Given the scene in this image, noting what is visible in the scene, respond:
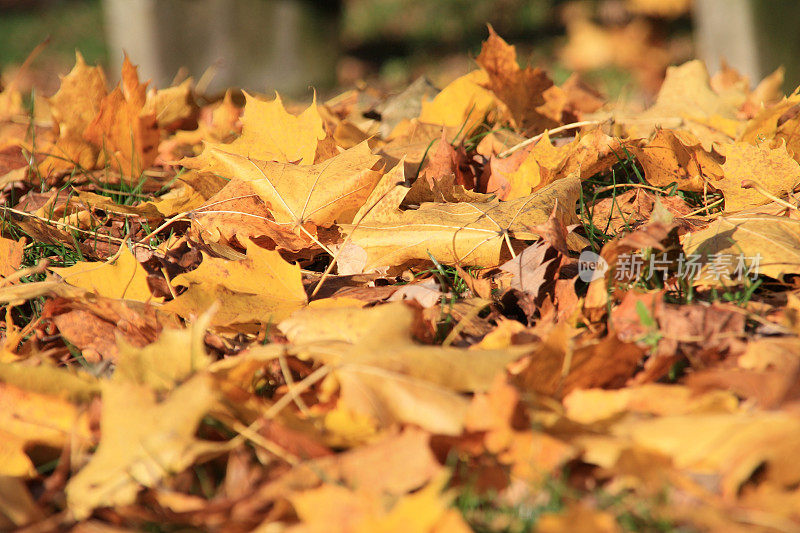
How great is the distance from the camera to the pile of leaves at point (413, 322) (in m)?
0.84


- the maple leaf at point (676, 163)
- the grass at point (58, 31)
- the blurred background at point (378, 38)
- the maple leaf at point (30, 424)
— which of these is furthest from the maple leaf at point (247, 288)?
the grass at point (58, 31)

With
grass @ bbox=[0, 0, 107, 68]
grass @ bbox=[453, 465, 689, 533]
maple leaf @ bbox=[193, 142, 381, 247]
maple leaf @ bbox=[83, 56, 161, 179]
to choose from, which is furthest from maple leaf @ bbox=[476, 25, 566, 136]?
grass @ bbox=[0, 0, 107, 68]

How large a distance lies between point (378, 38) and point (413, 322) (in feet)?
35.8

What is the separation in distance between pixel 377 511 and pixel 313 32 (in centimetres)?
588

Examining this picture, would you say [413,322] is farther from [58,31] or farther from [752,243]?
[58,31]

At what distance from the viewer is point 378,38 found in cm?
1132

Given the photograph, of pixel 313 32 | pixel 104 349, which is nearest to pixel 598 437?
pixel 104 349

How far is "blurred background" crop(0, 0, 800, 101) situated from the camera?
538 centimetres

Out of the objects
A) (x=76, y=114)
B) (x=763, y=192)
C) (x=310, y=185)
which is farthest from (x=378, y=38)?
(x=763, y=192)

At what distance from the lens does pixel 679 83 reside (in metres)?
2.15

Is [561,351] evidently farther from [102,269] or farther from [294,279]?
[102,269]

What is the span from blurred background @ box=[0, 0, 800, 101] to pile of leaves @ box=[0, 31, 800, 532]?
2.43ft

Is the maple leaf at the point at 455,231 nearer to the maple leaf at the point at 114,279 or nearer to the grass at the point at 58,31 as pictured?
the maple leaf at the point at 114,279

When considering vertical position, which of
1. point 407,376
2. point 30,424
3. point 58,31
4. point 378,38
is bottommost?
point 58,31
